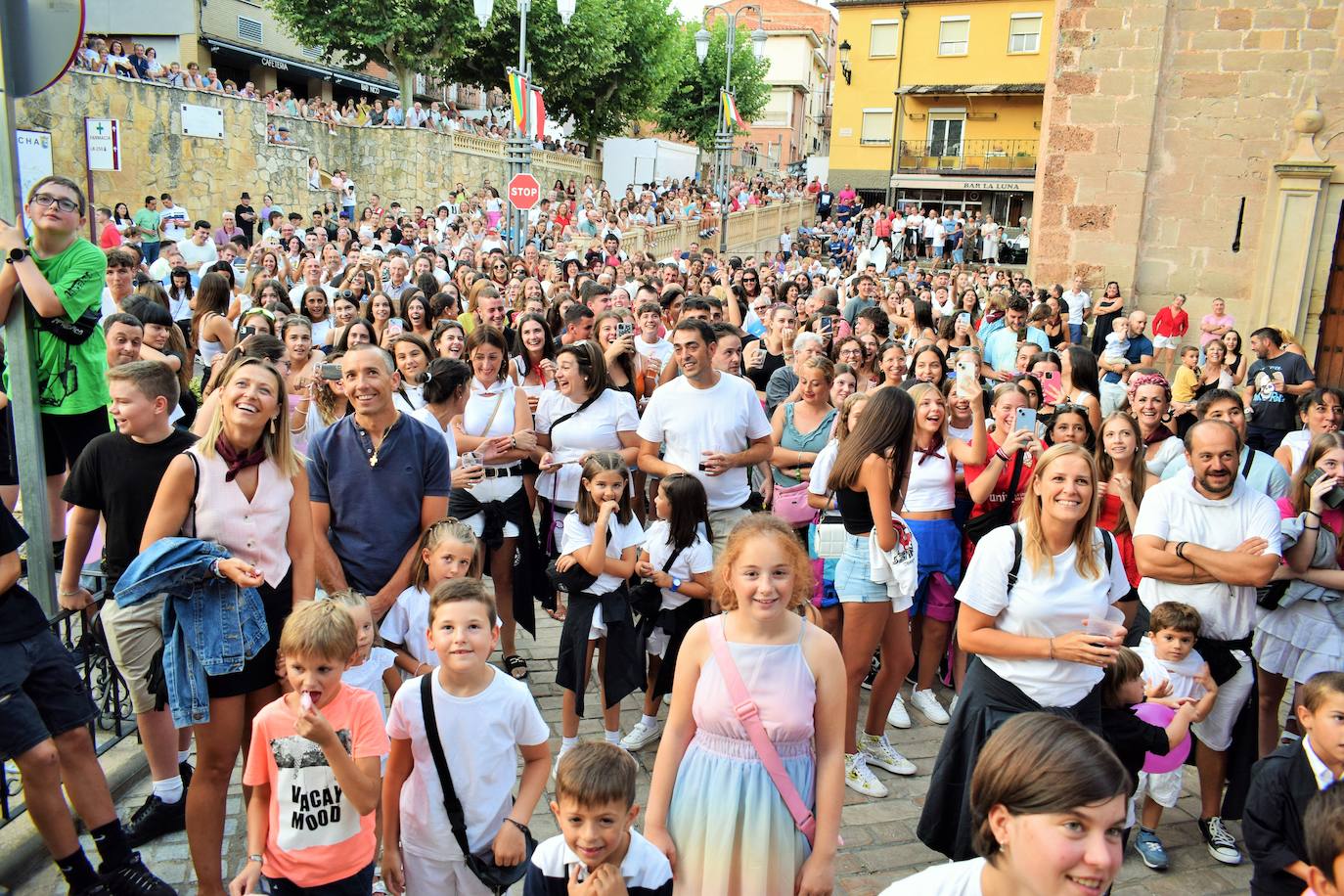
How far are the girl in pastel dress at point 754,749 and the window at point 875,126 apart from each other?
141 ft

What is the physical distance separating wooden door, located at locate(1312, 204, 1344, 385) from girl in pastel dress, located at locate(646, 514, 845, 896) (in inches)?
550

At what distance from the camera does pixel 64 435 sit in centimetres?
555

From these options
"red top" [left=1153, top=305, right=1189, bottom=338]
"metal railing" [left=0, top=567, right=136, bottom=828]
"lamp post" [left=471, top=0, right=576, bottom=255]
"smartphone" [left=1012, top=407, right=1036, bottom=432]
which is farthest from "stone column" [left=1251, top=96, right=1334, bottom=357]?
"metal railing" [left=0, top=567, right=136, bottom=828]

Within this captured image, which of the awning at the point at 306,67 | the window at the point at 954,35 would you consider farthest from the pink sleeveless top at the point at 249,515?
the window at the point at 954,35

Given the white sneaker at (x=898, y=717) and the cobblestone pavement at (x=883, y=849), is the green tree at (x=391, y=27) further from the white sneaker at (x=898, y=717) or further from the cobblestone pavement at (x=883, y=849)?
the white sneaker at (x=898, y=717)

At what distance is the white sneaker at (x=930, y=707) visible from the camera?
212 inches

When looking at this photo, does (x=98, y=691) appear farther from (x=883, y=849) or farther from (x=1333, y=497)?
(x=1333, y=497)

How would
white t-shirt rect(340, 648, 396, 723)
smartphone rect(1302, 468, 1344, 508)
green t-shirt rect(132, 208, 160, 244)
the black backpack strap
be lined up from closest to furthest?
the black backpack strap → white t-shirt rect(340, 648, 396, 723) → smartphone rect(1302, 468, 1344, 508) → green t-shirt rect(132, 208, 160, 244)

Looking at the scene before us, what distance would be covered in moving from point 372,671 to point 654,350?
188 inches

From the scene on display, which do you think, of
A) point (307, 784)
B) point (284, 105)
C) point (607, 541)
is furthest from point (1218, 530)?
point (284, 105)

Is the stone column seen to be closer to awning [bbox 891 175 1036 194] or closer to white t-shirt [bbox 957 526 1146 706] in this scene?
white t-shirt [bbox 957 526 1146 706]

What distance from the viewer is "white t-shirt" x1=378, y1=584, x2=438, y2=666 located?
4.20m

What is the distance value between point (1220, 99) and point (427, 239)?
1445 cm

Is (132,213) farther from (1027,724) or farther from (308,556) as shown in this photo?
(1027,724)
